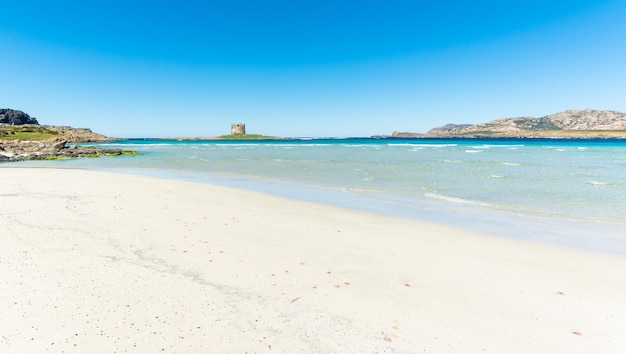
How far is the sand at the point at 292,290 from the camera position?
4.18 m

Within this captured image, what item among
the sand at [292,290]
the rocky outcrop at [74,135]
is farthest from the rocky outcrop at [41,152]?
the rocky outcrop at [74,135]

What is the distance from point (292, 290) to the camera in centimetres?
554

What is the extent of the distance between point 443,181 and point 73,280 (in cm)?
2055

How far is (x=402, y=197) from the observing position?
15.7 meters

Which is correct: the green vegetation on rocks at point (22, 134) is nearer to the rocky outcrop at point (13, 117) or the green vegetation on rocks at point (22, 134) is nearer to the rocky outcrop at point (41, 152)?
the rocky outcrop at point (41, 152)

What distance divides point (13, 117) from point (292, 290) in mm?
214962

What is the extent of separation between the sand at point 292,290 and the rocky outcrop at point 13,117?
20368cm

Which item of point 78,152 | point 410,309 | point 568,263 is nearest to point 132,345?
point 410,309

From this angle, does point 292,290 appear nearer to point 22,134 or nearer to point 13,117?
point 22,134

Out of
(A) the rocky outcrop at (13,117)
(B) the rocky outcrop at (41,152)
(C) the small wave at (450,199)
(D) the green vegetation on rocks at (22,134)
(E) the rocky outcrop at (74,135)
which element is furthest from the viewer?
(A) the rocky outcrop at (13,117)

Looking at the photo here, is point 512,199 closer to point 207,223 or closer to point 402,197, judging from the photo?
point 402,197

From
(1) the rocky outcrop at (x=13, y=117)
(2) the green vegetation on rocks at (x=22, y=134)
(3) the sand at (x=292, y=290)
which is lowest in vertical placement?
(3) the sand at (x=292, y=290)

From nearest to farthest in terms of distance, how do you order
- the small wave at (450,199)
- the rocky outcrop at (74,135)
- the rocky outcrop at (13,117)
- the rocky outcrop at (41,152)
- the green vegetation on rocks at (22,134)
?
the small wave at (450,199) → the rocky outcrop at (41,152) → the green vegetation on rocks at (22,134) → the rocky outcrop at (74,135) → the rocky outcrop at (13,117)

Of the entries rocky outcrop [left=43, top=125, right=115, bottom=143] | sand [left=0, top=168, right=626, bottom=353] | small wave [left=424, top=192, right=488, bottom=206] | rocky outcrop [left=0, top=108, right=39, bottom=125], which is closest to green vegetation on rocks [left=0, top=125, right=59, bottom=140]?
rocky outcrop [left=43, top=125, right=115, bottom=143]
